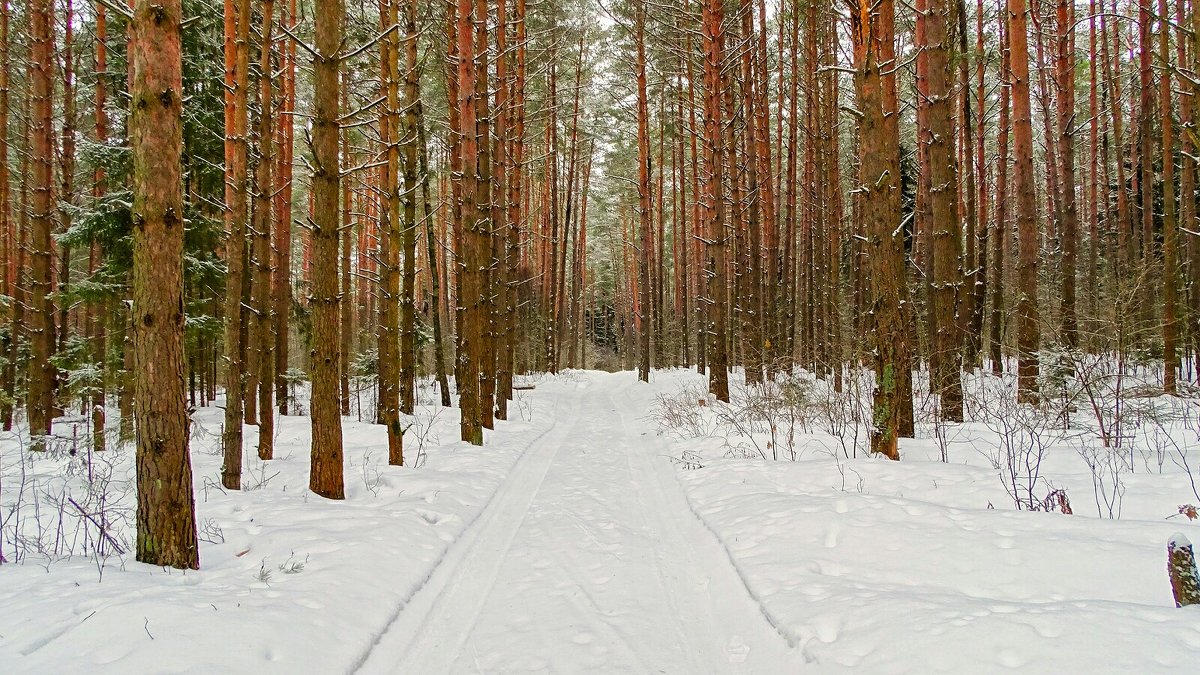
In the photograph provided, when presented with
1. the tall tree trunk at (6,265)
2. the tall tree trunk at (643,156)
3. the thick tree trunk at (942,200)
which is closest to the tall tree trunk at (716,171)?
the tall tree trunk at (643,156)

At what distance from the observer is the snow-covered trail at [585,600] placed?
9.82 feet

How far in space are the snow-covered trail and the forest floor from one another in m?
0.02

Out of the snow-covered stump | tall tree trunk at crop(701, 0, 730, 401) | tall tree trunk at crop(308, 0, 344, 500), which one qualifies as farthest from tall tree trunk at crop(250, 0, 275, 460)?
the snow-covered stump

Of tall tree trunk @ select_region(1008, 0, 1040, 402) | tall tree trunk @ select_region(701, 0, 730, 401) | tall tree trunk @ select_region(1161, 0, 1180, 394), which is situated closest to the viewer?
tall tree trunk @ select_region(1008, 0, 1040, 402)

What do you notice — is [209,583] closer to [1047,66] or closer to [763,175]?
[763,175]

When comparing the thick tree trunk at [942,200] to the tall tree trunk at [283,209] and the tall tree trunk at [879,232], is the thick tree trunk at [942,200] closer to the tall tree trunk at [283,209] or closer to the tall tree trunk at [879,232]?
the tall tree trunk at [879,232]

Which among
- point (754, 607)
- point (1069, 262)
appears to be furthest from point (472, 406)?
point (1069, 262)

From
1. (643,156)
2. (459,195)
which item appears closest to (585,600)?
(459,195)

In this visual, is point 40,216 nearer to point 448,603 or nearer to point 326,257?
point 326,257

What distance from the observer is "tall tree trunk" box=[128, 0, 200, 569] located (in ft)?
11.4

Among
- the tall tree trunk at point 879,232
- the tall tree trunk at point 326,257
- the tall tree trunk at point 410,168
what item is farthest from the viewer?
the tall tree trunk at point 410,168

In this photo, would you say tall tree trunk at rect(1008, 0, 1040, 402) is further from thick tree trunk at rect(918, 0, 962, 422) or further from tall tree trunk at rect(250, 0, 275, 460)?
tall tree trunk at rect(250, 0, 275, 460)

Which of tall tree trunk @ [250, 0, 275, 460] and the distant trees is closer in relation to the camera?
the distant trees

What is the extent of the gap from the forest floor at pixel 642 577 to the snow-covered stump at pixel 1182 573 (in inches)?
4.7
